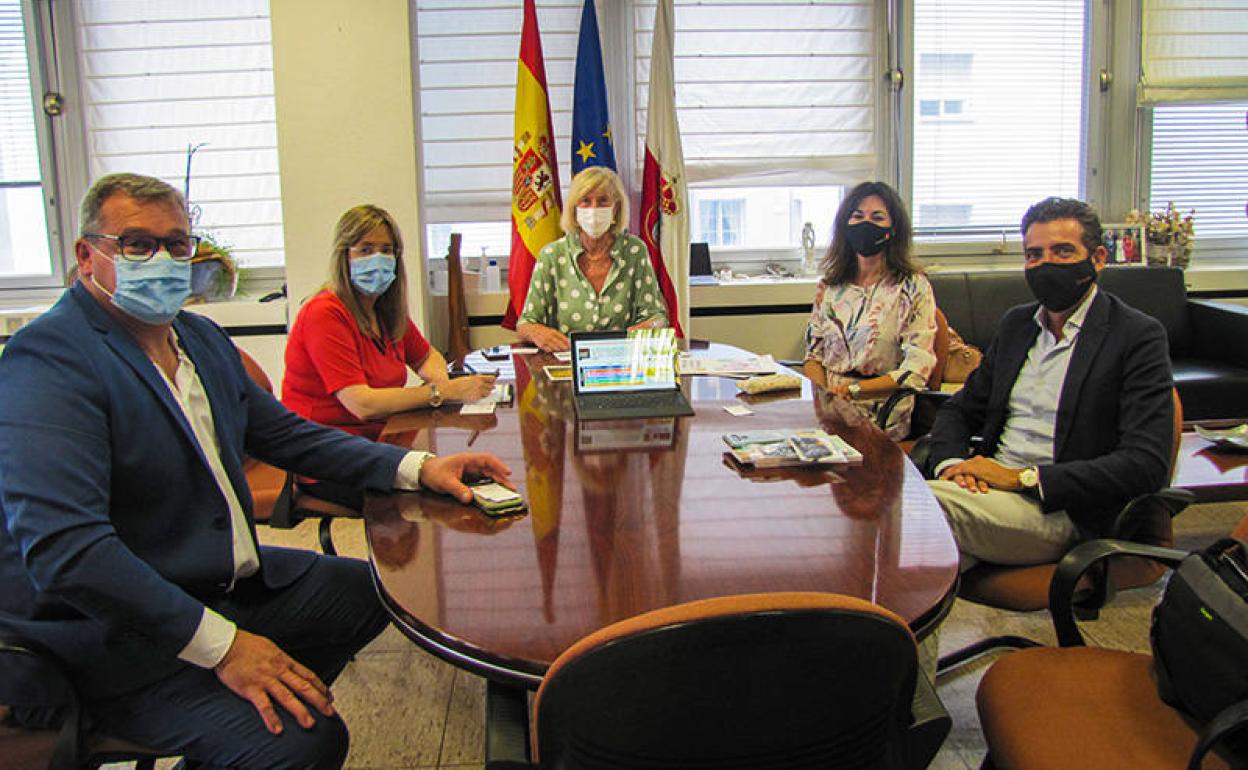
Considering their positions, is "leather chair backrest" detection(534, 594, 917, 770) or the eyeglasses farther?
the eyeglasses

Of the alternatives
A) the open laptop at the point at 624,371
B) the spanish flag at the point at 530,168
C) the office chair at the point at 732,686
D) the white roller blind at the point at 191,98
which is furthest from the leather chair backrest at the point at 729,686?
the white roller blind at the point at 191,98

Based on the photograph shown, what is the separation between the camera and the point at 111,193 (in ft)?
5.10

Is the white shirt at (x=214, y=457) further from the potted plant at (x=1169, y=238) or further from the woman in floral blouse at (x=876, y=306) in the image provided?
the potted plant at (x=1169, y=238)

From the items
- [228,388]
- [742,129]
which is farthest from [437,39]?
[228,388]

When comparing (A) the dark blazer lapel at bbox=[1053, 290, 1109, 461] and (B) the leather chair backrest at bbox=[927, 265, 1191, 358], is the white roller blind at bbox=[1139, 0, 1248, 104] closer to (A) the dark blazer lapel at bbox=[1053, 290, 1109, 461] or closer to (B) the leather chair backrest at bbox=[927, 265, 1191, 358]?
(B) the leather chair backrest at bbox=[927, 265, 1191, 358]

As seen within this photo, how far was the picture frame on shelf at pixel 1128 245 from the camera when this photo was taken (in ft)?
15.8

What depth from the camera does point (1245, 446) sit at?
8.89 feet

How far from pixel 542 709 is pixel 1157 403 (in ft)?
5.37

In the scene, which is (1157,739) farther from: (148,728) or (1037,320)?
(148,728)

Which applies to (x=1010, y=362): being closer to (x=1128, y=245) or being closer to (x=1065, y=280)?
(x=1065, y=280)

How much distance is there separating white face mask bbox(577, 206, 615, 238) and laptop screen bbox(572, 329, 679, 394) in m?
1.05

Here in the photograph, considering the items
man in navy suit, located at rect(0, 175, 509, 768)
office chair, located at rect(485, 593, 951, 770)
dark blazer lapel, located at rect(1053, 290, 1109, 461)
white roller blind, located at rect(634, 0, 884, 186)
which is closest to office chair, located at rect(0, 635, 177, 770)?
man in navy suit, located at rect(0, 175, 509, 768)

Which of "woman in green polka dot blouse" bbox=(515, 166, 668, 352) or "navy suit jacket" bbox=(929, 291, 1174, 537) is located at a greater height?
"woman in green polka dot blouse" bbox=(515, 166, 668, 352)

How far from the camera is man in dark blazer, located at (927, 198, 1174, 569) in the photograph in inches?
77.0
